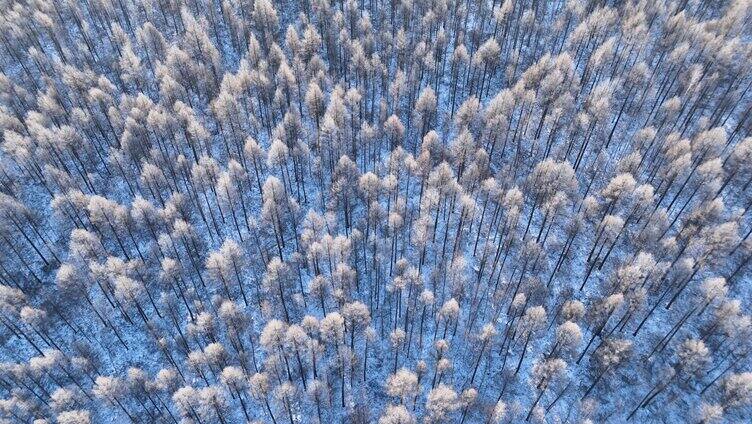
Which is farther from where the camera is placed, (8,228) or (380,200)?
(380,200)

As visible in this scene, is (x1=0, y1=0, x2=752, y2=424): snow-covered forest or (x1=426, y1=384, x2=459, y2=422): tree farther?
(x1=0, y1=0, x2=752, y2=424): snow-covered forest

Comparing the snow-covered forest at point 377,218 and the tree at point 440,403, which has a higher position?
the snow-covered forest at point 377,218

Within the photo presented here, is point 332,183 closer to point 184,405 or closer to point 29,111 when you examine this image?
point 184,405

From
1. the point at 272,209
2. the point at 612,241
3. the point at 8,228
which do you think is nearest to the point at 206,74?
the point at 272,209

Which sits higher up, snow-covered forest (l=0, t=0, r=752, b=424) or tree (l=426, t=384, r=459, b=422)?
snow-covered forest (l=0, t=0, r=752, b=424)

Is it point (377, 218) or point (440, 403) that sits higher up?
point (377, 218)

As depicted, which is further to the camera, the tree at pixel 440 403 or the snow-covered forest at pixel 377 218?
the snow-covered forest at pixel 377 218

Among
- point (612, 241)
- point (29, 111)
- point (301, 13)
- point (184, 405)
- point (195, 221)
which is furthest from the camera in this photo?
point (301, 13)

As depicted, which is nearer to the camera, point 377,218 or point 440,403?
point 440,403
